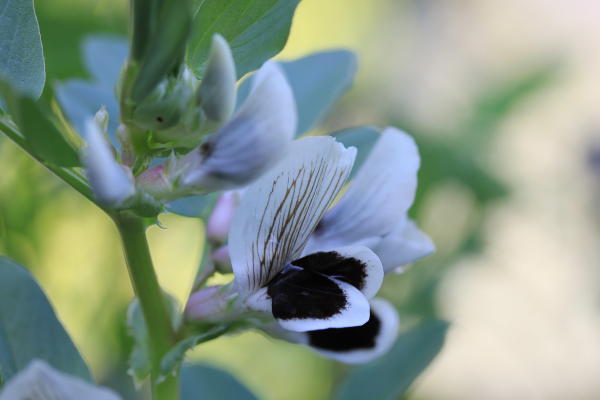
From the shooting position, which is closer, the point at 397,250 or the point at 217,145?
the point at 217,145

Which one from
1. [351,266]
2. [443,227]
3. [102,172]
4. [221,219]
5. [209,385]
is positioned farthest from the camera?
[443,227]

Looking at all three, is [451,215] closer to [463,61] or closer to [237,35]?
[237,35]

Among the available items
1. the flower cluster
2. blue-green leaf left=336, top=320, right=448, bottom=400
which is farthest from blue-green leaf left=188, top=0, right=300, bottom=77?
blue-green leaf left=336, top=320, right=448, bottom=400

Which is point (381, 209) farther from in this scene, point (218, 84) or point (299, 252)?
point (218, 84)

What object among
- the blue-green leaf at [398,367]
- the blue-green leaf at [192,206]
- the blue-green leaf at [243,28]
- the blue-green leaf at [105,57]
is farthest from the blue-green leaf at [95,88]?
the blue-green leaf at [398,367]

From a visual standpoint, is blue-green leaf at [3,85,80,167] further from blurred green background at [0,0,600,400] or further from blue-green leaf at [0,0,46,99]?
blurred green background at [0,0,600,400]

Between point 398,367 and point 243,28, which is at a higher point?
point 243,28

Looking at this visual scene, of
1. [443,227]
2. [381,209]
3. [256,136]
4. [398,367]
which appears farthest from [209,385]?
[443,227]
